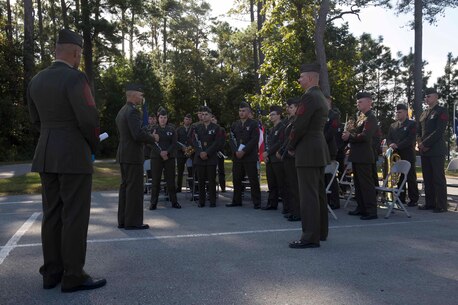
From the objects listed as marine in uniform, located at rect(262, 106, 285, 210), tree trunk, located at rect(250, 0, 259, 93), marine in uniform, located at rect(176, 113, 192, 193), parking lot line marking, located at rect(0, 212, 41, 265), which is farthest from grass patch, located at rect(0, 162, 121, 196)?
tree trunk, located at rect(250, 0, 259, 93)

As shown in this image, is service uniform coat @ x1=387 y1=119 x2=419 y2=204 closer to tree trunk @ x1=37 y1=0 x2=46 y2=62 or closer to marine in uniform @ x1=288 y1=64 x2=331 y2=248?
marine in uniform @ x1=288 y1=64 x2=331 y2=248

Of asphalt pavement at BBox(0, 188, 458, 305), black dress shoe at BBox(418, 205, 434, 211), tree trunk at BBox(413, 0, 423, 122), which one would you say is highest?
tree trunk at BBox(413, 0, 423, 122)

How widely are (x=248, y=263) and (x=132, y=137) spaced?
3321 millimetres

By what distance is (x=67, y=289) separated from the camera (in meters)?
4.27

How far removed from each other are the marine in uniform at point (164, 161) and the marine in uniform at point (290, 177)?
2.36 m

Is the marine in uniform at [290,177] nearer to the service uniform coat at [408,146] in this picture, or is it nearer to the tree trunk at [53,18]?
the service uniform coat at [408,146]

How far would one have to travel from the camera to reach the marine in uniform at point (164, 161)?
9461mm

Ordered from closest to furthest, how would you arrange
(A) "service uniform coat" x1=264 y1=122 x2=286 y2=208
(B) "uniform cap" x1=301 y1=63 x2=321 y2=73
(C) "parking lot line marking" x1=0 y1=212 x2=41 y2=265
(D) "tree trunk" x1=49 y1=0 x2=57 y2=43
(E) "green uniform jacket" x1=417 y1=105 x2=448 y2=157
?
1. (C) "parking lot line marking" x1=0 y1=212 x2=41 y2=265
2. (B) "uniform cap" x1=301 y1=63 x2=321 y2=73
3. (E) "green uniform jacket" x1=417 y1=105 x2=448 y2=157
4. (A) "service uniform coat" x1=264 y1=122 x2=286 y2=208
5. (D) "tree trunk" x1=49 y1=0 x2=57 y2=43

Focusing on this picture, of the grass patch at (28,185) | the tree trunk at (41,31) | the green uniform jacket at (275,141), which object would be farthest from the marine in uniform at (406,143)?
the tree trunk at (41,31)

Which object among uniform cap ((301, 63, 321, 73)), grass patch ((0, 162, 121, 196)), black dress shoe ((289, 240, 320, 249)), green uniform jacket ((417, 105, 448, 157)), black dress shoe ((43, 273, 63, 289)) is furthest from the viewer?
grass patch ((0, 162, 121, 196))

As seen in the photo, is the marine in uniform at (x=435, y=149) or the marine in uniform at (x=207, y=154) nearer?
the marine in uniform at (x=435, y=149)

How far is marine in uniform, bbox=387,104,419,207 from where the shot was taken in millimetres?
10023

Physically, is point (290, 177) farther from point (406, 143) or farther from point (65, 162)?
point (65, 162)

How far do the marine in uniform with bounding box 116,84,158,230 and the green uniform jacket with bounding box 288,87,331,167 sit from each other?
2.64 m
